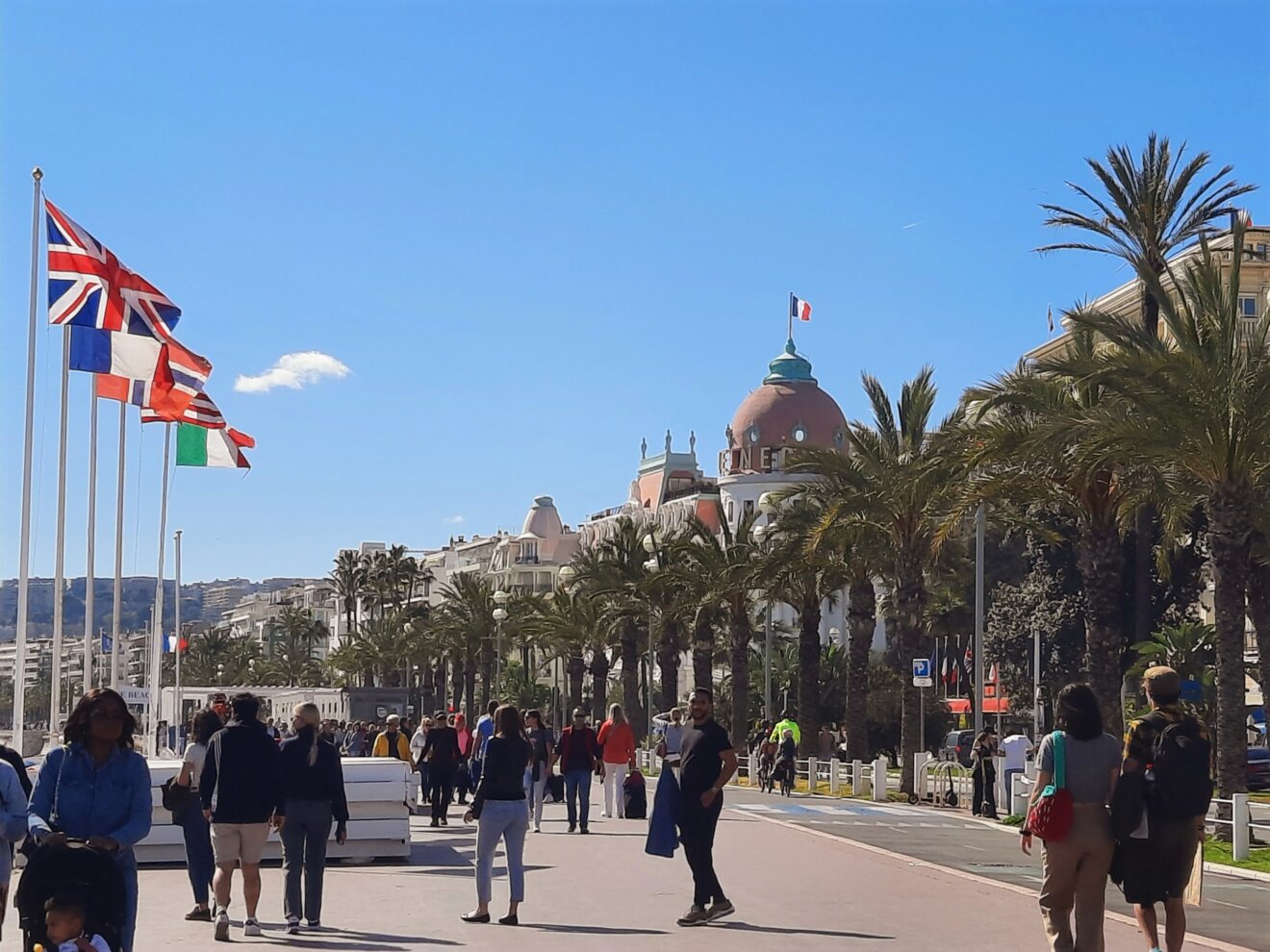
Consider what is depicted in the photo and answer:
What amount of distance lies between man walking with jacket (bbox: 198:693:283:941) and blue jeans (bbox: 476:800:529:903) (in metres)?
1.64

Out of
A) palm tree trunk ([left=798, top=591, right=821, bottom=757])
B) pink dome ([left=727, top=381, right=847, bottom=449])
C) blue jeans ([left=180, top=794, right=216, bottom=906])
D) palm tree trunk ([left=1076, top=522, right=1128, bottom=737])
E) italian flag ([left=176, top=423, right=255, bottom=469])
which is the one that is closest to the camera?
blue jeans ([left=180, top=794, right=216, bottom=906])

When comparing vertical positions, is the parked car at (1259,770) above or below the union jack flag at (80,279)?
below

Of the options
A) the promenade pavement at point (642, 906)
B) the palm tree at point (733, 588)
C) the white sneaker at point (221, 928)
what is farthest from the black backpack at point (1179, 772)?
the palm tree at point (733, 588)

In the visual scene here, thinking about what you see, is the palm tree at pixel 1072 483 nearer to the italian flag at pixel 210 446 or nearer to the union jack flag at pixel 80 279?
the union jack flag at pixel 80 279

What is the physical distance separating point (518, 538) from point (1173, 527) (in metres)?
139

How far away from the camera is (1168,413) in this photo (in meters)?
22.0

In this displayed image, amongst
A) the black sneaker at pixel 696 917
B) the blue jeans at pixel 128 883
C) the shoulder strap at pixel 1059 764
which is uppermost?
the shoulder strap at pixel 1059 764

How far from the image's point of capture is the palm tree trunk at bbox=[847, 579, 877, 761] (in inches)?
1636

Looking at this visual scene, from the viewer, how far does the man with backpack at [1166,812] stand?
982cm

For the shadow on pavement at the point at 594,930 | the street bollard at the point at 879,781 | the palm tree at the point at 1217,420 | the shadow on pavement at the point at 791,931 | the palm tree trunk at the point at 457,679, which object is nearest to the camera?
the shadow on pavement at the point at 791,931

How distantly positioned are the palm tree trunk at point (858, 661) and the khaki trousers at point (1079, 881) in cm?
3182

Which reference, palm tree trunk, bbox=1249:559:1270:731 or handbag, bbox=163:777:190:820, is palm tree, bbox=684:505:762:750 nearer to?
palm tree trunk, bbox=1249:559:1270:731

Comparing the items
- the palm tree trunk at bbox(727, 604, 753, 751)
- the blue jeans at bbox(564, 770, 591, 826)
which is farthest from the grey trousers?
the palm tree trunk at bbox(727, 604, 753, 751)

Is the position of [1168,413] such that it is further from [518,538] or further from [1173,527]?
[518,538]
